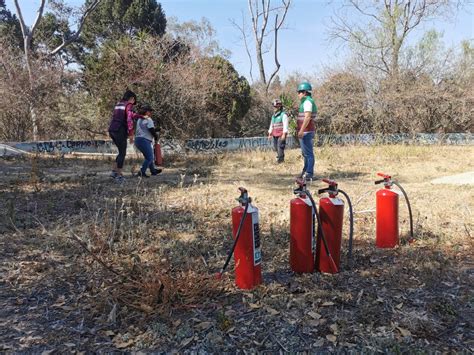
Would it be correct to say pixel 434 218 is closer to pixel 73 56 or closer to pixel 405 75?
pixel 405 75

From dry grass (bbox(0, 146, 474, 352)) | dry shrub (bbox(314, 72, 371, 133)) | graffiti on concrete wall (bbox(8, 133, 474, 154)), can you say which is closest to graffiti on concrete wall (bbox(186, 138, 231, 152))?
graffiti on concrete wall (bbox(8, 133, 474, 154))

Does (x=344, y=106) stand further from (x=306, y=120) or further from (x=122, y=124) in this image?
(x=122, y=124)

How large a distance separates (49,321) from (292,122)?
15158 mm

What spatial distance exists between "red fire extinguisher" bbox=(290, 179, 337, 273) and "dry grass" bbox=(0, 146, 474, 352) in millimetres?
116

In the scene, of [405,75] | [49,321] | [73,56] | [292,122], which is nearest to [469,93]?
[405,75]

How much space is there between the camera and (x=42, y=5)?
2002 cm

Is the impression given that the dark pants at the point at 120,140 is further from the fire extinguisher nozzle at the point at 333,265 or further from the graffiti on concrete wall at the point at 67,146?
the graffiti on concrete wall at the point at 67,146

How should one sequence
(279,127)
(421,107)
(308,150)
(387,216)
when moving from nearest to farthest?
(387,216)
(308,150)
(279,127)
(421,107)

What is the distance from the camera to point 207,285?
9.85ft

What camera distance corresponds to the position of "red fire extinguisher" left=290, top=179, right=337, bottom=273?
10.5 feet

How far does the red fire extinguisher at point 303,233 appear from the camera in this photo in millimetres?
3211

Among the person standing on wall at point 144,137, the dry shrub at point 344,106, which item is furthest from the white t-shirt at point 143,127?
the dry shrub at point 344,106

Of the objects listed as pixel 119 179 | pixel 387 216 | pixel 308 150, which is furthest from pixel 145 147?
pixel 387 216

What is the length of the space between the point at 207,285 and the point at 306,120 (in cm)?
464
